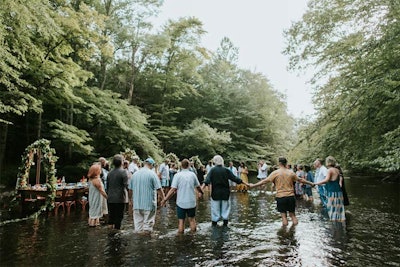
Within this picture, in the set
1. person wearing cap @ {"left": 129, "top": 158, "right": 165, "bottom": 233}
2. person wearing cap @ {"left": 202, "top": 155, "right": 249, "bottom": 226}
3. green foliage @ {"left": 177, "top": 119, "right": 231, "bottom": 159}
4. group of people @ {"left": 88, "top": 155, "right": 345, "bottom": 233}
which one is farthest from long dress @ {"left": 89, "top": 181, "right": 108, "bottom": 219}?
green foliage @ {"left": 177, "top": 119, "right": 231, "bottom": 159}

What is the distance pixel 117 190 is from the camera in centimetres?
815

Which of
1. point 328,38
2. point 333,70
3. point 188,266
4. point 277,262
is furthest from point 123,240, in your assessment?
point 333,70

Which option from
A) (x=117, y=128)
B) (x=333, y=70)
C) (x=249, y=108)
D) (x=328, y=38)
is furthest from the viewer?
(x=249, y=108)

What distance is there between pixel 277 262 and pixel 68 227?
6070 millimetres

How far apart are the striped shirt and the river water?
74cm

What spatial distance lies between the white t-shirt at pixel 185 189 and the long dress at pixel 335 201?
3.98 m

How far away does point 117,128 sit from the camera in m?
21.3

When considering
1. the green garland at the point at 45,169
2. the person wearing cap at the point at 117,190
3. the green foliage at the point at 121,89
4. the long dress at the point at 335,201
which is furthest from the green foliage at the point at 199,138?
the person wearing cap at the point at 117,190

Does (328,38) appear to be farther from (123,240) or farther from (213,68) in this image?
(213,68)

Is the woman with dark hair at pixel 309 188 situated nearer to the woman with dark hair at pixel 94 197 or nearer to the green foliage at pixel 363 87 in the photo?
the green foliage at pixel 363 87

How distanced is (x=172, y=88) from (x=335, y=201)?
81.7 feet

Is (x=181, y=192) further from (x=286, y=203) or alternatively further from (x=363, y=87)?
(x=363, y=87)

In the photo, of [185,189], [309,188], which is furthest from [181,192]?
[309,188]

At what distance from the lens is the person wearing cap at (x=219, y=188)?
8.44 meters
